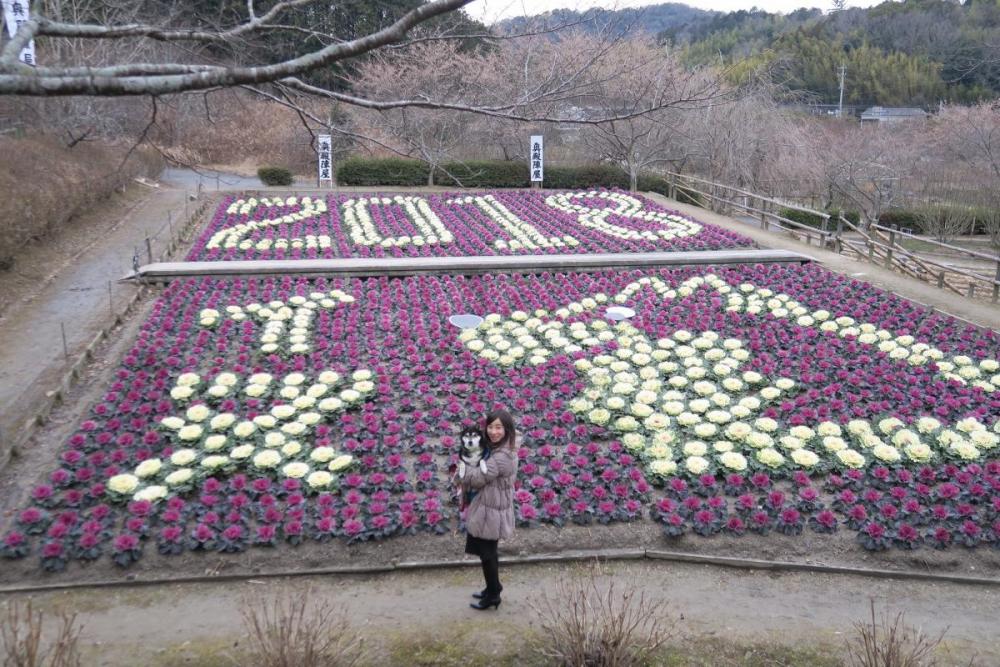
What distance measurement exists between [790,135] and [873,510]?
75.9 ft

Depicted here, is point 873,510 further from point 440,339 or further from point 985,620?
point 440,339

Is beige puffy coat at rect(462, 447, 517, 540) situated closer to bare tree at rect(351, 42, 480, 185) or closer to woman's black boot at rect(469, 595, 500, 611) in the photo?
woman's black boot at rect(469, 595, 500, 611)

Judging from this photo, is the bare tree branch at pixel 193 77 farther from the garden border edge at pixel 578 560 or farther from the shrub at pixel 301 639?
the garden border edge at pixel 578 560

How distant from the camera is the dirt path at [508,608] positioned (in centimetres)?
383

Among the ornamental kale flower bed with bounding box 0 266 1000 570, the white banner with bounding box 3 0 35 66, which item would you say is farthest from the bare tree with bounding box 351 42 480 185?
the ornamental kale flower bed with bounding box 0 266 1000 570

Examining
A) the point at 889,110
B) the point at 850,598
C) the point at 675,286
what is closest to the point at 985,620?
the point at 850,598

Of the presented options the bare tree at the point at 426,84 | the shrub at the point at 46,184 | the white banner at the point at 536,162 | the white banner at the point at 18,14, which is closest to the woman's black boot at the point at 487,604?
the white banner at the point at 18,14

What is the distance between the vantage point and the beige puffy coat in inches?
149

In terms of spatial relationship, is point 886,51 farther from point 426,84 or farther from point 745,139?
point 426,84

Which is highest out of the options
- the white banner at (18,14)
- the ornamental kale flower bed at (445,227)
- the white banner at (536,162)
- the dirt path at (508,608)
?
the white banner at (18,14)

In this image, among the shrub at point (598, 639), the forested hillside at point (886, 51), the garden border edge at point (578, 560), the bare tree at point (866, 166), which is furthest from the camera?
the forested hillside at point (886, 51)

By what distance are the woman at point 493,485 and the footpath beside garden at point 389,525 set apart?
0.56 m

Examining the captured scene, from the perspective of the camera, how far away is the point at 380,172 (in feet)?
71.8

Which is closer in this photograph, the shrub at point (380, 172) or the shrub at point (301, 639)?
the shrub at point (301, 639)
